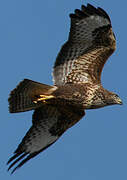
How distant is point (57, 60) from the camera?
32.0 ft

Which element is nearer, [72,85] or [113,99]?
[113,99]

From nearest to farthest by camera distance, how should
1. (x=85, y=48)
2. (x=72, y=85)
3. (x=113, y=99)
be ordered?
(x=113, y=99)
(x=72, y=85)
(x=85, y=48)

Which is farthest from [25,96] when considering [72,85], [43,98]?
[72,85]

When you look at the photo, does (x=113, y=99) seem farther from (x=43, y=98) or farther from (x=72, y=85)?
(x=43, y=98)

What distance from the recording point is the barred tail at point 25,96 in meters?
8.89

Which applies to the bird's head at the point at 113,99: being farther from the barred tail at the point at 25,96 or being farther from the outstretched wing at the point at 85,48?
the barred tail at the point at 25,96

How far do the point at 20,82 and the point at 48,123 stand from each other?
4.24 feet

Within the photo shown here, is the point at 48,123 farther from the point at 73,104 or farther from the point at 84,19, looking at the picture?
the point at 84,19

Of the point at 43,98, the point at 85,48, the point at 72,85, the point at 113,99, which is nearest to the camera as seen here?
the point at 43,98

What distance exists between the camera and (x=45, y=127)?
9.66 metres

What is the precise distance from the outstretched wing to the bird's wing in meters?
0.63

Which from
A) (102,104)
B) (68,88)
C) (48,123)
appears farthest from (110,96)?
(48,123)

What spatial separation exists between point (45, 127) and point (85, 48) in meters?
1.81

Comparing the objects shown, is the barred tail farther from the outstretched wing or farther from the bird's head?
the bird's head
